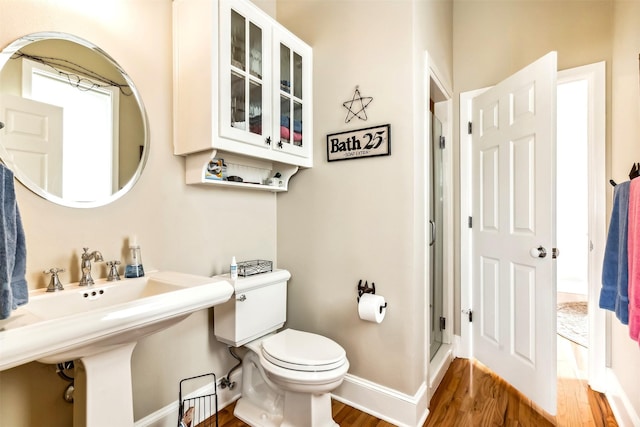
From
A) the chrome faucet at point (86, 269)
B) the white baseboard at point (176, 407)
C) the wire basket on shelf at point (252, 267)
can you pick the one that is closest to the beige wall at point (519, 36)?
the wire basket on shelf at point (252, 267)

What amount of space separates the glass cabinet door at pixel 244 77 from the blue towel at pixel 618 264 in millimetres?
1654

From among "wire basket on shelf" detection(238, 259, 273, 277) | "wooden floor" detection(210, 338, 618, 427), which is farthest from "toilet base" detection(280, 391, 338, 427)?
"wire basket on shelf" detection(238, 259, 273, 277)

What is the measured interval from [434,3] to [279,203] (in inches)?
65.8

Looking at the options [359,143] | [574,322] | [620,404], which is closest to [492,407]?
[620,404]

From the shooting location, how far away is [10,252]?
2.69 feet

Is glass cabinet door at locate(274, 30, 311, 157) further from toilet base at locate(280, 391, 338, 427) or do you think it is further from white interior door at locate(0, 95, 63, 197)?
toilet base at locate(280, 391, 338, 427)

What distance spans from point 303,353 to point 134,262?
898mm

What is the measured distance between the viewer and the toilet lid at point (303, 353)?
145 centimetres

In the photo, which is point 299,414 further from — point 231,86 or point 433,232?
point 231,86

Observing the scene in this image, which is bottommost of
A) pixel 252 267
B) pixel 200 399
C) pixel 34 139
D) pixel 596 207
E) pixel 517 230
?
pixel 200 399

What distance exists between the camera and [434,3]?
6.65 ft

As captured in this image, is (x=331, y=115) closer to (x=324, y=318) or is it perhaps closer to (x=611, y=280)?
(x=324, y=318)

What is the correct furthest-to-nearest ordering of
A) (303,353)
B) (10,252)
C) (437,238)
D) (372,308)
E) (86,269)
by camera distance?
(437,238) → (372,308) → (303,353) → (86,269) → (10,252)

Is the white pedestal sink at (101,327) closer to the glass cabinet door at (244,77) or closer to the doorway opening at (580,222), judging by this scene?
the glass cabinet door at (244,77)
